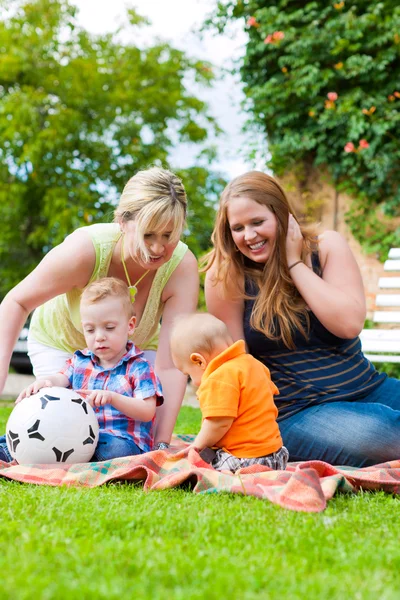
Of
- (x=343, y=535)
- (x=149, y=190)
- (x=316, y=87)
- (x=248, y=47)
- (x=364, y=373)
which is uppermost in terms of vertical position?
(x=248, y=47)

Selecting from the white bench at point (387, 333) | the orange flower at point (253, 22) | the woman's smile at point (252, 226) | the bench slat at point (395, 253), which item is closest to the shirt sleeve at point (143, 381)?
the woman's smile at point (252, 226)

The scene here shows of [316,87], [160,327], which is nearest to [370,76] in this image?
[316,87]

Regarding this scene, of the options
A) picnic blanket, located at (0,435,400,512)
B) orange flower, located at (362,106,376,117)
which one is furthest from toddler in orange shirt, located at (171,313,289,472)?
orange flower, located at (362,106,376,117)

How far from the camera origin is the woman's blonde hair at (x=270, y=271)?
11.7 feet

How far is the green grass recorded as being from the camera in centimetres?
156

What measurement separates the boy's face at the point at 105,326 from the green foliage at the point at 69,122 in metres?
9.13

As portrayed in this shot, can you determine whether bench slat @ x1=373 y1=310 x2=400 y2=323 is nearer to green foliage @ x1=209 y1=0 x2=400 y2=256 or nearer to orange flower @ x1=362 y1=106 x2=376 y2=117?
green foliage @ x1=209 y1=0 x2=400 y2=256

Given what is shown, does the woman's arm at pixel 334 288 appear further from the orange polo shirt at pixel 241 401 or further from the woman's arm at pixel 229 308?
the orange polo shirt at pixel 241 401

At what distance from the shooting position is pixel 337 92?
8.59 meters

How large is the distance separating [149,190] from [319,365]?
1.30 metres

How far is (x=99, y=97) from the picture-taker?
1334 cm

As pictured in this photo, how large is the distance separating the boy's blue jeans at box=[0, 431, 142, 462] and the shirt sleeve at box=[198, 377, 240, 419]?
721mm

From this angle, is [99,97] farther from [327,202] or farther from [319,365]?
[319,365]

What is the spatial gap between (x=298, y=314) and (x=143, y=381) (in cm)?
91
